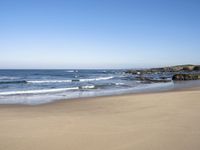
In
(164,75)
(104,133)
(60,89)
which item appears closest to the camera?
(104,133)

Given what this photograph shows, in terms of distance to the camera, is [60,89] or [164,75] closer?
[60,89]

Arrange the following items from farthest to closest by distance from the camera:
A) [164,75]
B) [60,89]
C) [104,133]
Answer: [164,75]
[60,89]
[104,133]

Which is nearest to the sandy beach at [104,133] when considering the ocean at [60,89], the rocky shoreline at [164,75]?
the ocean at [60,89]

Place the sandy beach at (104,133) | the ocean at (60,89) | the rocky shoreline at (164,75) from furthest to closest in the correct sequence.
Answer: the rocky shoreline at (164,75), the ocean at (60,89), the sandy beach at (104,133)

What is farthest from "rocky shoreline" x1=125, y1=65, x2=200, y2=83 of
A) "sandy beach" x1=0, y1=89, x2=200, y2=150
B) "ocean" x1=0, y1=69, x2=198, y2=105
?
"sandy beach" x1=0, y1=89, x2=200, y2=150

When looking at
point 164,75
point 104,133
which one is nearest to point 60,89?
point 104,133

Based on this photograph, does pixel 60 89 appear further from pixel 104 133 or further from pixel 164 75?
pixel 164 75

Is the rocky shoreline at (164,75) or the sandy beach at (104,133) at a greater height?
the sandy beach at (104,133)

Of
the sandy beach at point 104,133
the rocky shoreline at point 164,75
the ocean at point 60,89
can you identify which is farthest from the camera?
the rocky shoreline at point 164,75

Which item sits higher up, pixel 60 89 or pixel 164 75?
pixel 60 89

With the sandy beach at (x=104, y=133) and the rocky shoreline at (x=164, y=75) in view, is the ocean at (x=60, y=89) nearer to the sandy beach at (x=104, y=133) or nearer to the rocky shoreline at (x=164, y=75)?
the rocky shoreline at (x=164, y=75)

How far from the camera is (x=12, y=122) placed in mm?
7781

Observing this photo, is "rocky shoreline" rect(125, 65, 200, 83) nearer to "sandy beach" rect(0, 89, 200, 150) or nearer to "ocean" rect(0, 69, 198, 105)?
"ocean" rect(0, 69, 198, 105)

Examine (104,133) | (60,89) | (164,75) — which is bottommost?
(164,75)
